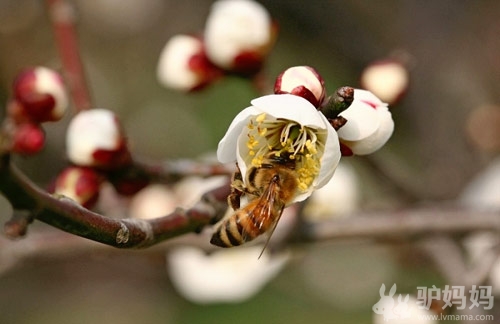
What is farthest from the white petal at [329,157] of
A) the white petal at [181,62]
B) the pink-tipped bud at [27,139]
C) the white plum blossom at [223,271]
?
the white plum blossom at [223,271]

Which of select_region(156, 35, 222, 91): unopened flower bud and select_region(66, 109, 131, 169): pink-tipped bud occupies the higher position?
select_region(156, 35, 222, 91): unopened flower bud

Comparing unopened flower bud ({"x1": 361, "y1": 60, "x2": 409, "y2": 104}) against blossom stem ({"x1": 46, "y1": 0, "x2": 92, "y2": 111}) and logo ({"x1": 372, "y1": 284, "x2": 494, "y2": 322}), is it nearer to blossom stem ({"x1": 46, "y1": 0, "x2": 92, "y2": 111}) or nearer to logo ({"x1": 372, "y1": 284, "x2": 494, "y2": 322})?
logo ({"x1": 372, "y1": 284, "x2": 494, "y2": 322})

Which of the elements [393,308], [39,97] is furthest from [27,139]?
[393,308]

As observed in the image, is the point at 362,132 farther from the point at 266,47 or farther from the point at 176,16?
the point at 176,16

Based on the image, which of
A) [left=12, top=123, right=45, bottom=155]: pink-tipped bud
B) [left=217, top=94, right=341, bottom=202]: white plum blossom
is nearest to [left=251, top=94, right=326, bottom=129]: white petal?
[left=217, top=94, right=341, bottom=202]: white plum blossom

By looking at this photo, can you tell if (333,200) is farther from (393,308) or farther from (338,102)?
(338,102)

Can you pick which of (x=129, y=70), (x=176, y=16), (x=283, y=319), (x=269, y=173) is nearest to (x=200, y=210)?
(x=269, y=173)
